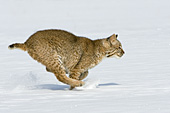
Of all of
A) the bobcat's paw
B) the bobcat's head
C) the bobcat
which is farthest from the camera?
the bobcat's head

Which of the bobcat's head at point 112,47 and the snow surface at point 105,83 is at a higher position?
the bobcat's head at point 112,47

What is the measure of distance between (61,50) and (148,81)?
1.93m

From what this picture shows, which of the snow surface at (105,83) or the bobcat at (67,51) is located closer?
the snow surface at (105,83)

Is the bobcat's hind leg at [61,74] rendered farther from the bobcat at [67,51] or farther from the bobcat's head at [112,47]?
the bobcat's head at [112,47]

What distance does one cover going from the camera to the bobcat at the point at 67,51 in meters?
9.36

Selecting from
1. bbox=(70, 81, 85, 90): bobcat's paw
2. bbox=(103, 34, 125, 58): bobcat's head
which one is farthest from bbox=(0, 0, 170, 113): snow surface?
bbox=(103, 34, 125, 58): bobcat's head

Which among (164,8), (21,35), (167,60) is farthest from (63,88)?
(164,8)

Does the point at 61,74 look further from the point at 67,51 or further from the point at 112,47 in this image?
the point at 112,47

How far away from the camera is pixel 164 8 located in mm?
39438

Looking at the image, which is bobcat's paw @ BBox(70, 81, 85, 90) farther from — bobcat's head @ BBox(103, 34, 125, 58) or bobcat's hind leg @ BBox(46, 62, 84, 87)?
bobcat's head @ BBox(103, 34, 125, 58)

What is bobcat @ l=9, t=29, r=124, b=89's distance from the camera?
9.36m

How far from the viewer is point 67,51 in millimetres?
9680

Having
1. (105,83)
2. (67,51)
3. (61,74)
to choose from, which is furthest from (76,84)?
(105,83)

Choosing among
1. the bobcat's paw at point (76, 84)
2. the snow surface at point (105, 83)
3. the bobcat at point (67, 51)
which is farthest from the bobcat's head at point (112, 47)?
the bobcat's paw at point (76, 84)
